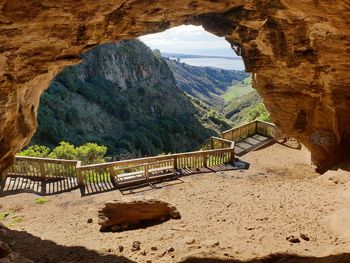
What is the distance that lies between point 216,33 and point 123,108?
66975 millimetres

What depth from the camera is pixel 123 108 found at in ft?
255

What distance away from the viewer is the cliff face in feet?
26.9

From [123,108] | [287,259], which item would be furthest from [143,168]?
[123,108]

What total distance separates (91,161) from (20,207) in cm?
898

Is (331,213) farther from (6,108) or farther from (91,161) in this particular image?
(91,161)

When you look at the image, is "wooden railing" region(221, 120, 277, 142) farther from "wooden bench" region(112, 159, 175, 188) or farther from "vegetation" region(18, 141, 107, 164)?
"vegetation" region(18, 141, 107, 164)

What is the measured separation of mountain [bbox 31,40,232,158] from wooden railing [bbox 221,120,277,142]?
3329cm

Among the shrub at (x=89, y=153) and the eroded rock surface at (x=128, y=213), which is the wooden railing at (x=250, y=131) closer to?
the shrub at (x=89, y=153)

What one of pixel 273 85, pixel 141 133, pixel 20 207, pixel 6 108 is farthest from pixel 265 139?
pixel 141 133

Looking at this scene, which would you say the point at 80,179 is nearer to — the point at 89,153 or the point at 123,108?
the point at 89,153

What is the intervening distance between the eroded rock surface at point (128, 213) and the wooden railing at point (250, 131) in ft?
33.5

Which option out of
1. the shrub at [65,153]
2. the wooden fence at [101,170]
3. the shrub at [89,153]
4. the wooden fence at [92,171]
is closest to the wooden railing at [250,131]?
the wooden fence at [101,170]

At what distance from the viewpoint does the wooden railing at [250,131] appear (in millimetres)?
21881

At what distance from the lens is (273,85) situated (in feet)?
51.5
